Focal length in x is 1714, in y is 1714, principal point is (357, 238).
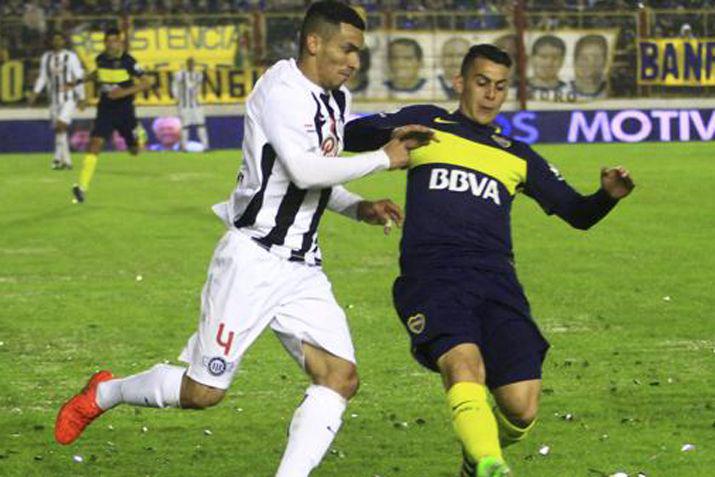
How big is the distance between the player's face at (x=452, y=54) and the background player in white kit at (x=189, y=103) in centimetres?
602

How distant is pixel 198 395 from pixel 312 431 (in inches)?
24.8

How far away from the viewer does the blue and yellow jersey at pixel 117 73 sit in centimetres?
2525

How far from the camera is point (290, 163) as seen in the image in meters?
7.23

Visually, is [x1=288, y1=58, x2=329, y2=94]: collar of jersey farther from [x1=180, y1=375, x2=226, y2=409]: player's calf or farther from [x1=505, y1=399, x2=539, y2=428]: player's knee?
[x1=505, y1=399, x2=539, y2=428]: player's knee

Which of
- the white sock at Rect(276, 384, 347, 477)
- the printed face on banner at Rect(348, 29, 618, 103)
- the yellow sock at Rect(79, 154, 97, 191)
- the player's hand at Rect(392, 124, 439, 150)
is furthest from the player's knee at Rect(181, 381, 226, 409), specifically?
the printed face on banner at Rect(348, 29, 618, 103)

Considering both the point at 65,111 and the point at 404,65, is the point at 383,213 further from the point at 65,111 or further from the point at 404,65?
the point at 404,65

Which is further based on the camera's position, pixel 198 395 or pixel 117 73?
pixel 117 73

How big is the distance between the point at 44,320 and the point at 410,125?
6.28m

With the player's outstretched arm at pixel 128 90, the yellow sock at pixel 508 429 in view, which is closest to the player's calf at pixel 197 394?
the yellow sock at pixel 508 429

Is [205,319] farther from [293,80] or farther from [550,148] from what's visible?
[550,148]

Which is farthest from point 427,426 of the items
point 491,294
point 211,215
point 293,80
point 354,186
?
point 354,186

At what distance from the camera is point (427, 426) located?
9.41 meters

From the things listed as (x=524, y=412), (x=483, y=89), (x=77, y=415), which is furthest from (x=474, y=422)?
(x=77, y=415)

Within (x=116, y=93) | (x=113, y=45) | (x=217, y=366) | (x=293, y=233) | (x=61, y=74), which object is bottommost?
(x=61, y=74)
